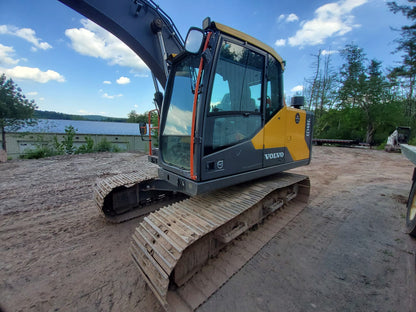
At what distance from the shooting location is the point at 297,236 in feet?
9.50

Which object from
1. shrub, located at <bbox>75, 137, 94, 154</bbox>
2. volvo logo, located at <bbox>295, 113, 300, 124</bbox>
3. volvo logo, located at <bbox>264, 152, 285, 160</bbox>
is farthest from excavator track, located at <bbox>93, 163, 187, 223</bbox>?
shrub, located at <bbox>75, 137, 94, 154</bbox>

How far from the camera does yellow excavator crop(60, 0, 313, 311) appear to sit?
1907mm

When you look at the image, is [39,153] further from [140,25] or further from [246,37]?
[246,37]

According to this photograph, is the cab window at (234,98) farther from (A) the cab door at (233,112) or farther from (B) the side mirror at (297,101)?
(B) the side mirror at (297,101)

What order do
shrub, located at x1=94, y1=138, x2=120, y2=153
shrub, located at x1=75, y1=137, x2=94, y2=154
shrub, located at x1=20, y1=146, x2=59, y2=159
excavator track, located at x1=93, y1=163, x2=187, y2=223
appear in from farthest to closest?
shrub, located at x1=94, y1=138, x2=120, y2=153 → shrub, located at x1=75, y1=137, x2=94, y2=154 → shrub, located at x1=20, y1=146, x2=59, y2=159 → excavator track, located at x1=93, y1=163, x2=187, y2=223

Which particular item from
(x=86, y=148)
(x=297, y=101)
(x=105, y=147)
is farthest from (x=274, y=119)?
(x=105, y=147)

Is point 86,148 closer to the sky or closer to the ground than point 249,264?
closer to the sky

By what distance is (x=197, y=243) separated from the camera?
80.0 inches

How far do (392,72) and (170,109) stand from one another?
20790 mm

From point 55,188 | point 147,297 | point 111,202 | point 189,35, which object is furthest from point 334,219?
point 55,188

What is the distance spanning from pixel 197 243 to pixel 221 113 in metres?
1.53

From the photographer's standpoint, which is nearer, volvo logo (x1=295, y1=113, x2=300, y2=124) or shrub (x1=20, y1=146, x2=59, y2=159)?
volvo logo (x1=295, y1=113, x2=300, y2=124)

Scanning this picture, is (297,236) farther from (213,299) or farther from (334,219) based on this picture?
(213,299)

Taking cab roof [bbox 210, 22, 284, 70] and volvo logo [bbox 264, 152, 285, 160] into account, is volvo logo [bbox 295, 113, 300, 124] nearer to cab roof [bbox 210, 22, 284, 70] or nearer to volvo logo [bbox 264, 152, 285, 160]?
volvo logo [bbox 264, 152, 285, 160]
